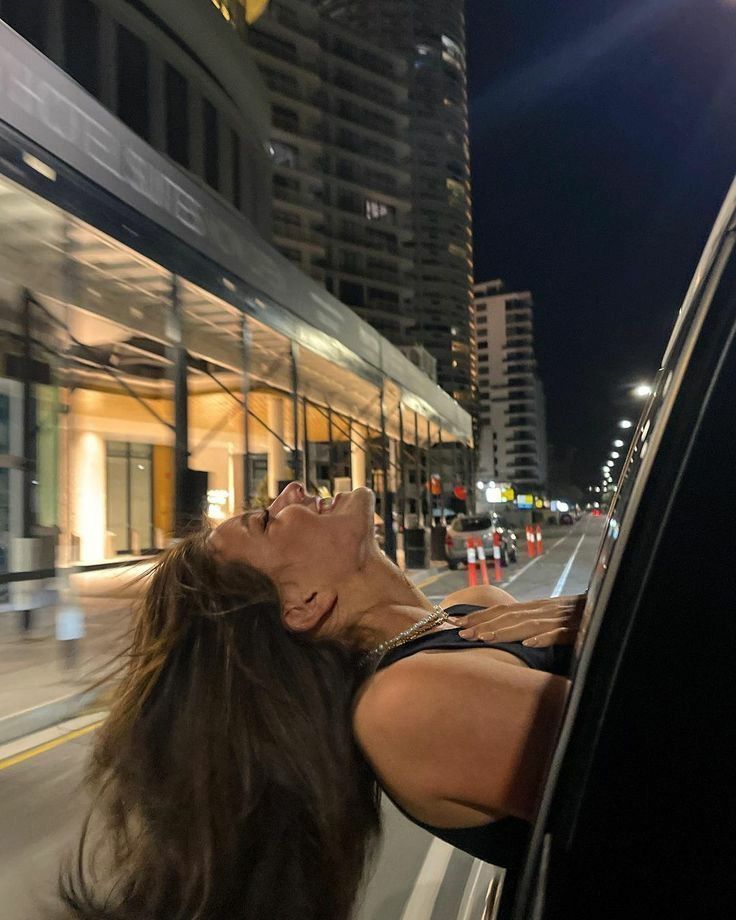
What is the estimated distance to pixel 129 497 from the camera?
2223cm

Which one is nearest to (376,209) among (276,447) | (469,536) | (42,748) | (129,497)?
(276,447)

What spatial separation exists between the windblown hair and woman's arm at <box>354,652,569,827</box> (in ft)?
0.84

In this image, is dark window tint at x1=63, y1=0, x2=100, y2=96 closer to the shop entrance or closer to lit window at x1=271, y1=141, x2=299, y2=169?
the shop entrance

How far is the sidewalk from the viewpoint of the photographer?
235cm

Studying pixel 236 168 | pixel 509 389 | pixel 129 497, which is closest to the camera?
pixel 129 497

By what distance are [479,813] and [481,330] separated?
157909 millimetres

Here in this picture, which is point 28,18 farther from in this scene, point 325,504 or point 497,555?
point 325,504

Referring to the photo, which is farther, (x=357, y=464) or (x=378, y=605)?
(x=357, y=464)

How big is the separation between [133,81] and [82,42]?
2.13 metres

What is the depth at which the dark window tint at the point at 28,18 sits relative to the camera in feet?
54.2

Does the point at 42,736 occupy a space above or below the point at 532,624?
below

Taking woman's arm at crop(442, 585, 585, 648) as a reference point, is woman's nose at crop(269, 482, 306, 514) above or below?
above

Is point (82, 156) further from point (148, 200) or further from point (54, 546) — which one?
point (54, 546)

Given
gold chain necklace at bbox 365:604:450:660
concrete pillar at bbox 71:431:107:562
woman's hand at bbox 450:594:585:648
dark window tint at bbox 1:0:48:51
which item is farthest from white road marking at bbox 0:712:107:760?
dark window tint at bbox 1:0:48:51
